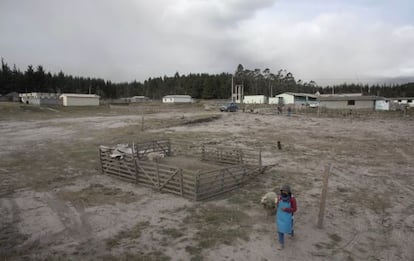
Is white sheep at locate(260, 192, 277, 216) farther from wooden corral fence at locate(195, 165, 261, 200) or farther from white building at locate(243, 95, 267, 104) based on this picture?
white building at locate(243, 95, 267, 104)

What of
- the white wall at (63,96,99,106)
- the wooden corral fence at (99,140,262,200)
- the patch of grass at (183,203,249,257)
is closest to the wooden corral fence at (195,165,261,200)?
the wooden corral fence at (99,140,262,200)

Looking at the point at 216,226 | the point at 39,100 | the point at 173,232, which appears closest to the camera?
the point at 173,232

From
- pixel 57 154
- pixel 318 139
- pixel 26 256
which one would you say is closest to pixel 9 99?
pixel 57 154

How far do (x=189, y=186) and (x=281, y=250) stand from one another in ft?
13.3

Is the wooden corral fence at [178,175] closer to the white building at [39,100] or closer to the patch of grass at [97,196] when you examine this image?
the patch of grass at [97,196]

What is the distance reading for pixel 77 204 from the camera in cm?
884

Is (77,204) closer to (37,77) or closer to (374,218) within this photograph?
(374,218)

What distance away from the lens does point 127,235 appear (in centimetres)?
682

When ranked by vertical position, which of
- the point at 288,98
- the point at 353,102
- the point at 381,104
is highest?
the point at 288,98

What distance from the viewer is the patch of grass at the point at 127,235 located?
6.41 metres

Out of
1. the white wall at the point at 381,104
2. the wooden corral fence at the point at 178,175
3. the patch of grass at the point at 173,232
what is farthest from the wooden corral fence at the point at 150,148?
the white wall at the point at 381,104

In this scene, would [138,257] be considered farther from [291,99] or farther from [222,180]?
[291,99]

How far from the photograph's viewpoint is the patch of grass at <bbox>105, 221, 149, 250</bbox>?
21.0 ft

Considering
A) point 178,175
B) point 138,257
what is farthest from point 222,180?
point 138,257
